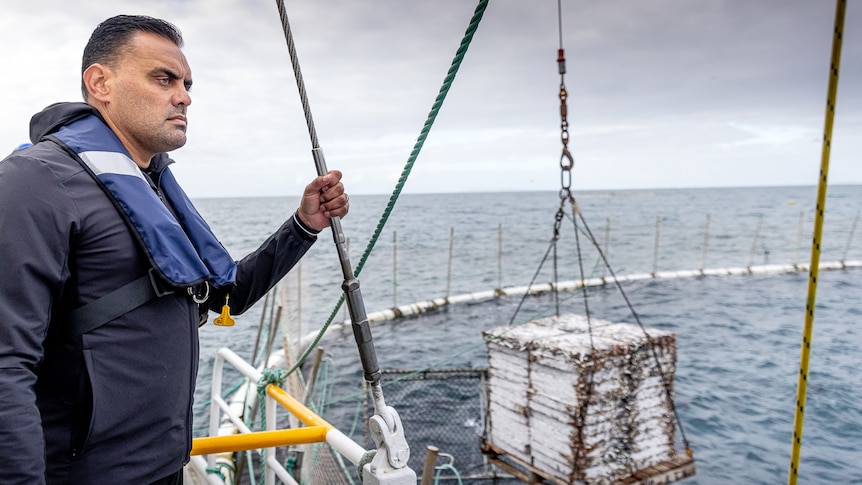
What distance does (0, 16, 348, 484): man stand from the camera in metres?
1.17

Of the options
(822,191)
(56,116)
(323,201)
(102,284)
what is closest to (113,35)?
(56,116)

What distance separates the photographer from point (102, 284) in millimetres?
1355

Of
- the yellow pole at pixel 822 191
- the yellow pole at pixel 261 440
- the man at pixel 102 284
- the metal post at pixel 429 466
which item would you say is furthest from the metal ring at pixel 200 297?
the metal post at pixel 429 466

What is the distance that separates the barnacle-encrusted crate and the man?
11.0 ft

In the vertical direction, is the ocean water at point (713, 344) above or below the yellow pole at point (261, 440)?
below

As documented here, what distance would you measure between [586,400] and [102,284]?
12.3 ft

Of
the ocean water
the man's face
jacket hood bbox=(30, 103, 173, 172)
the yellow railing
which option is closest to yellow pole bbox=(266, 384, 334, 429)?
the yellow railing

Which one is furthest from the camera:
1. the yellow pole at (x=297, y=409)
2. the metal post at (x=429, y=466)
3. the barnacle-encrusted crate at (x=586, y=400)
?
the barnacle-encrusted crate at (x=586, y=400)

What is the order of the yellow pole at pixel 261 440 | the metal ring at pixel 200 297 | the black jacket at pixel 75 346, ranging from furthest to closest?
the yellow pole at pixel 261 440, the metal ring at pixel 200 297, the black jacket at pixel 75 346

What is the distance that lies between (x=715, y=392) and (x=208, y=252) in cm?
1179

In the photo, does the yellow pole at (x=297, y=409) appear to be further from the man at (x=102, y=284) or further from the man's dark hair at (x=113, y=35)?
the man's dark hair at (x=113, y=35)

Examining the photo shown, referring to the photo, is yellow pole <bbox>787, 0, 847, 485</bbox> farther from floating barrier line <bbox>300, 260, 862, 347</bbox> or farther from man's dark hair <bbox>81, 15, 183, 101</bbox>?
floating barrier line <bbox>300, 260, 862, 347</bbox>

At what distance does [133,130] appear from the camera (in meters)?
1.55

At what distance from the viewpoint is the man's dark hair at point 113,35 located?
1499mm
